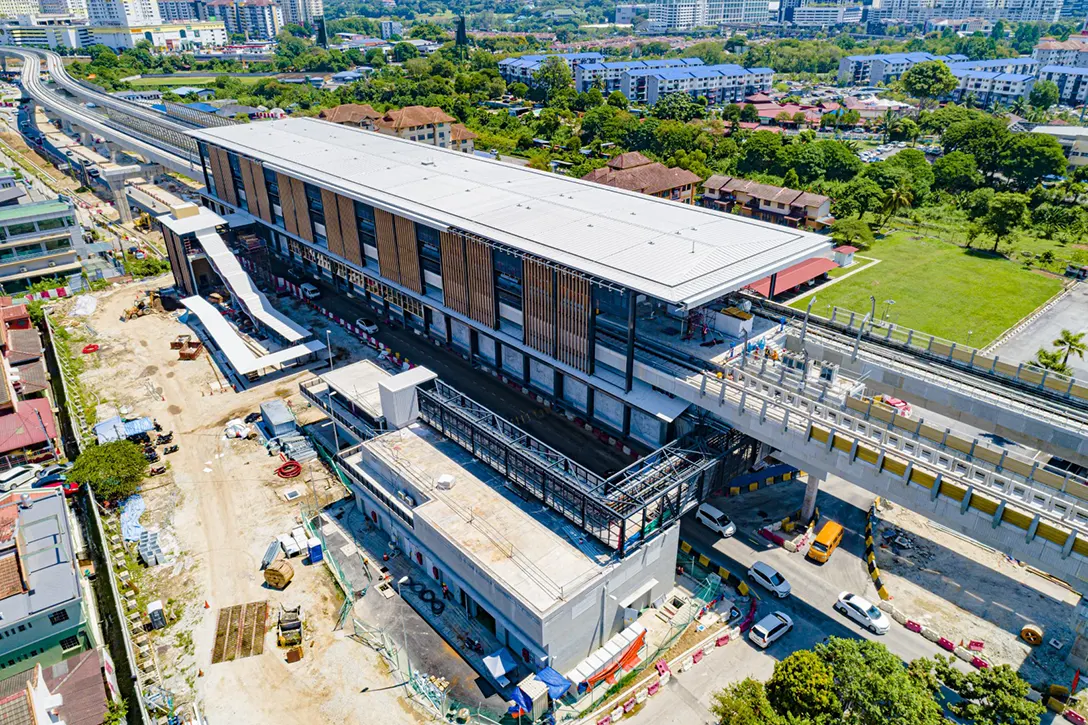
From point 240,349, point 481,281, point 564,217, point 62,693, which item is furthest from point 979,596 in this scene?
point 240,349

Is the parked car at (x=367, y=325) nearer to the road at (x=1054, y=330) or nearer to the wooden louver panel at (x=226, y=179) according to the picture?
the wooden louver panel at (x=226, y=179)

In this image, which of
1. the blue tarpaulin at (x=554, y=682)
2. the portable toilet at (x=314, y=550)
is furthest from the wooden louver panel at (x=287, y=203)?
the blue tarpaulin at (x=554, y=682)

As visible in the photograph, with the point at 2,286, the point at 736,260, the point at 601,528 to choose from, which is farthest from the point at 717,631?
the point at 2,286

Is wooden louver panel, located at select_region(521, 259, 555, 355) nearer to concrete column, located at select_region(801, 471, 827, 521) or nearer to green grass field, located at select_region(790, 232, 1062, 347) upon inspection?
concrete column, located at select_region(801, 471, 827, 521)

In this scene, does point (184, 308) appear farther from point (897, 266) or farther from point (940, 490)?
point (897, 266)

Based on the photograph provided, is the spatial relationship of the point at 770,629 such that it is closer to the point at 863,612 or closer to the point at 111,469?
the point at 863,612
